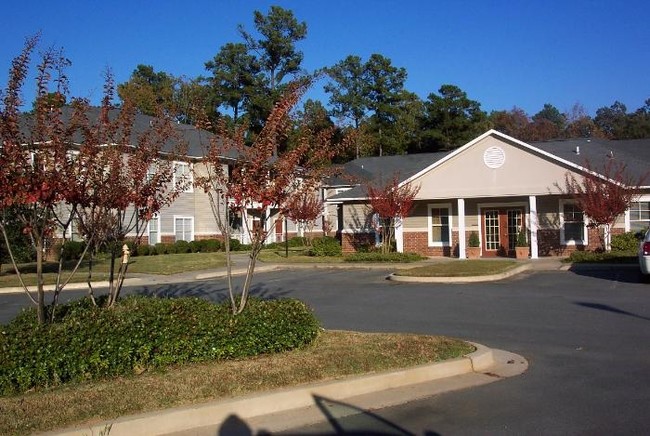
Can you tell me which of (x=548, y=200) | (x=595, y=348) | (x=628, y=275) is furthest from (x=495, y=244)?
(x=595, y=348)

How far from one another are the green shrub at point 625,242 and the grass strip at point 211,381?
60.7ft

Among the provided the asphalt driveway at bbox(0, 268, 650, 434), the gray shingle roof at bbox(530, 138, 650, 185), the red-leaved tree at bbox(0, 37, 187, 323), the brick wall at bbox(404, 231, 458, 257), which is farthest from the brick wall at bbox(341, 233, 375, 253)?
the red-leaved tree at bbox(0, 37, 187, 323)

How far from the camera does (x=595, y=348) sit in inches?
377

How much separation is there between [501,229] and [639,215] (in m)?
5.48

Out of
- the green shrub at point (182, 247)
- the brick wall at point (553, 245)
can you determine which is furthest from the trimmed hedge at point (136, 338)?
the green shrub at point (182, 247)

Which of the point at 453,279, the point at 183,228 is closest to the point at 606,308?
the point at 453,279

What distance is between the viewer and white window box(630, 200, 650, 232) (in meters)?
26.8

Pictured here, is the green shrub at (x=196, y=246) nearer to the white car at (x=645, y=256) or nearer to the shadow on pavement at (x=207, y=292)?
the shadow on pavement at (x=207, y=292)

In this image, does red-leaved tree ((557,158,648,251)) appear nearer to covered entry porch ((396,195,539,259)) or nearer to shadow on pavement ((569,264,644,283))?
covered entry porch ((396,195,539,259))

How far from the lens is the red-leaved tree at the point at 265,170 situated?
29.6ft

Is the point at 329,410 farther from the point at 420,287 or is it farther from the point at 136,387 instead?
the point at 420,287

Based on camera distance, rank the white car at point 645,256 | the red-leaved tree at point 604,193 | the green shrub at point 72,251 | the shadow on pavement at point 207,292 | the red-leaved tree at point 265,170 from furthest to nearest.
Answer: the green shrub at point 72,251
the red-leaved tree at point 604,193
the shadow on pavement at point 207,292
the white car at point 645,256
the red-leaved tree at point 265,170

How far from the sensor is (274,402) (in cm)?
678

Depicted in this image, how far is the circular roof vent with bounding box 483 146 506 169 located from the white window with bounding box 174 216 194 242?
19.5 meters
